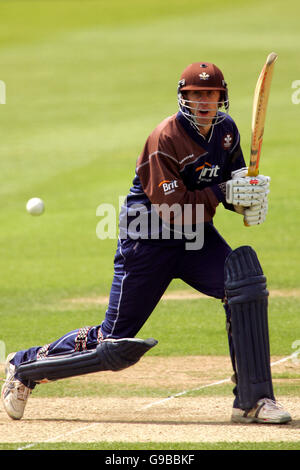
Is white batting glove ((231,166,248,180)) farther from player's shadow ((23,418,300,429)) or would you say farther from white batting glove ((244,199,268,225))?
player's shadow ((23,418,300,429))

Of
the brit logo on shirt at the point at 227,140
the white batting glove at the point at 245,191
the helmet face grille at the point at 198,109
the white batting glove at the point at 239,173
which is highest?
the helmet face grille at the point at 198,109

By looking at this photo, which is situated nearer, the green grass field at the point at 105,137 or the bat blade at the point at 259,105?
the bat blade at the point at 259,105

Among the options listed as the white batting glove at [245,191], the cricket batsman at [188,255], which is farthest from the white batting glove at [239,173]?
the white batting glove at [245,191]

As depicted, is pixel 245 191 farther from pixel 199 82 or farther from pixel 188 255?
pixel 199 82

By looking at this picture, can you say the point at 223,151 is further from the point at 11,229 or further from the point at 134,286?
the point at 11,229

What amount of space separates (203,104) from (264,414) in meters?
1.86

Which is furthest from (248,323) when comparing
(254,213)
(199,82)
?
(199,82)

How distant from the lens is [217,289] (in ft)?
19.3

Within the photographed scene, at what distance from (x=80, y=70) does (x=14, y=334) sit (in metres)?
18.3

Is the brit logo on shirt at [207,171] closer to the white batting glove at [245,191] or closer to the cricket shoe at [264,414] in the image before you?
the white batting glove at [245,191]

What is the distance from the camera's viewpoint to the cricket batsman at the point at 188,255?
562 centimetres

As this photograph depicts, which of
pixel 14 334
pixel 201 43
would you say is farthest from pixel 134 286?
pixel 201 43

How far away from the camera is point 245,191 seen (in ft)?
18.4

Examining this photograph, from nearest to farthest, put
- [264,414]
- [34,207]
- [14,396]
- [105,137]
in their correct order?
[264,414] → [14,396] → [34,207] → [105,137]
